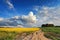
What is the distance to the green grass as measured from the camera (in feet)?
11.9

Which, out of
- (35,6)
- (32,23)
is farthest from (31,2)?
(32,23)

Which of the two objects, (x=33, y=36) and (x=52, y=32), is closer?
(x=33, y=36)

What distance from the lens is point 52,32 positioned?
147 inches

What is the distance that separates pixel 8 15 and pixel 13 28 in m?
0.34

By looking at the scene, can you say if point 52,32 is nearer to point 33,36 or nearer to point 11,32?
point 33,36

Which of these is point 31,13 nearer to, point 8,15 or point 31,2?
point 31,2

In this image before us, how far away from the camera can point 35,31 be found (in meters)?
3.59

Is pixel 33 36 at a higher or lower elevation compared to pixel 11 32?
lower

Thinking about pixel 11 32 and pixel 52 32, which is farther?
pixel 52 32

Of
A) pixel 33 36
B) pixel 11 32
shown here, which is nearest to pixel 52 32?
pixel 33 36

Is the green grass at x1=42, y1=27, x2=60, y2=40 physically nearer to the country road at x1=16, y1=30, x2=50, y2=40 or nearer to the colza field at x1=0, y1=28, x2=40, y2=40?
the country road at x1=16, y1=30, x2=50, y2=40

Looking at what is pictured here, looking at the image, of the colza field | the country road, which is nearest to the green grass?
the country road

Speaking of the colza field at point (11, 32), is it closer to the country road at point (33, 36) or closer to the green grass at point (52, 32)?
the country road at point (33, 36)

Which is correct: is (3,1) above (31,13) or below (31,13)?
above
